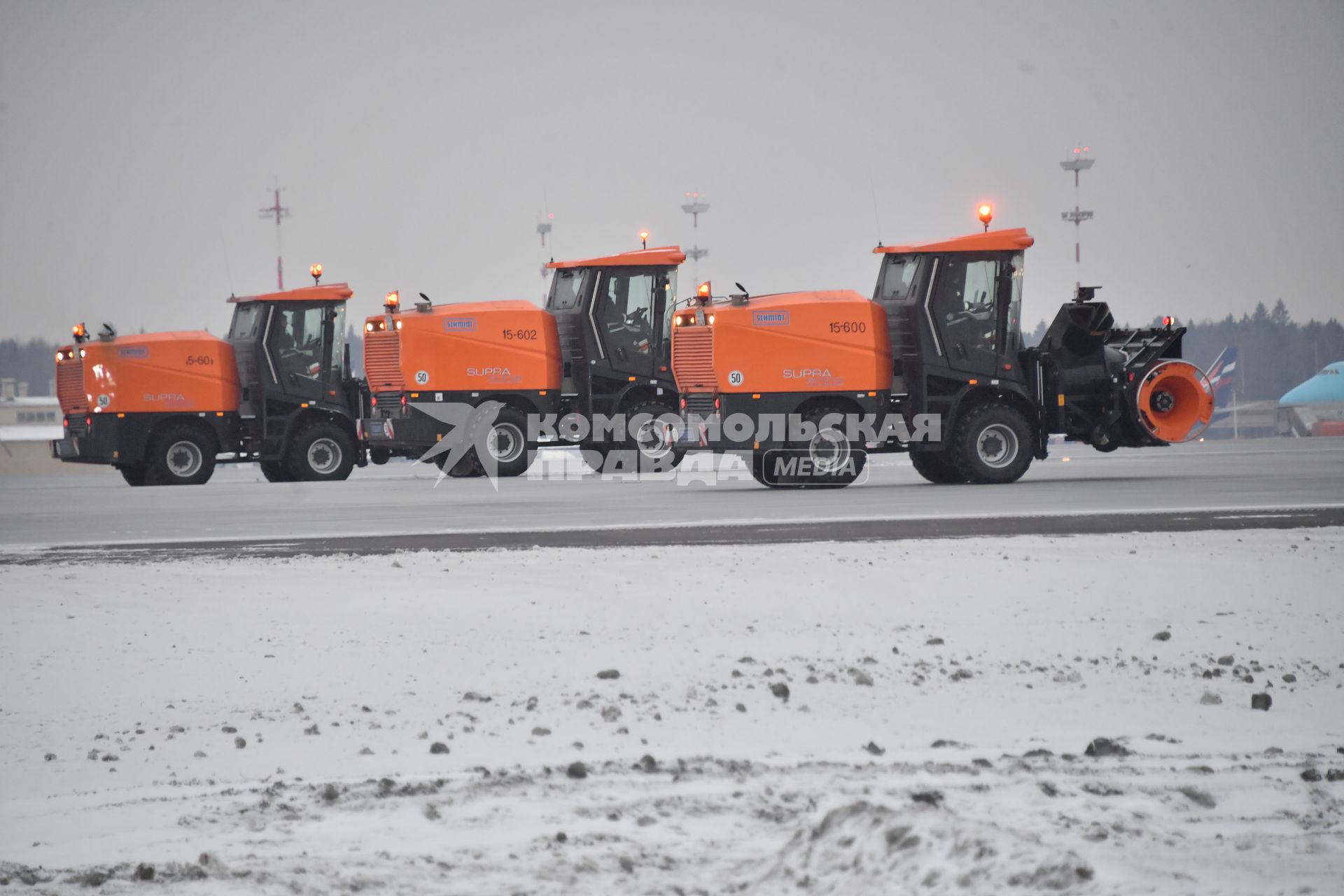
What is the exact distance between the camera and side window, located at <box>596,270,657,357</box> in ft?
81.5

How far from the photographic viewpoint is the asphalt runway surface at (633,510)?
1292 cm

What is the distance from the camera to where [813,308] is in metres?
19.4

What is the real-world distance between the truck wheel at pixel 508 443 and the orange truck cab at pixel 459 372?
12mm

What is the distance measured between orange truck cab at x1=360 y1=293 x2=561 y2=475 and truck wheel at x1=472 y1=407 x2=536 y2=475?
12 millimetres

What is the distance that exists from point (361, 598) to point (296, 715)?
296 centimetres

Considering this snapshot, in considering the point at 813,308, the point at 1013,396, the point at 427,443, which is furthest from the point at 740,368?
the point at 427,443

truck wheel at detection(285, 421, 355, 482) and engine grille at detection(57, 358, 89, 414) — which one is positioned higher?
engine grille at detection(57, 358, 89, 414)

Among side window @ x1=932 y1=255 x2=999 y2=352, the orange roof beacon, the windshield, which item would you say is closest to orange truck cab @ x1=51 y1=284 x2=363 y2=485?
the orange roof beacon

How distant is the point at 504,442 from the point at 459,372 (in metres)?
1.42

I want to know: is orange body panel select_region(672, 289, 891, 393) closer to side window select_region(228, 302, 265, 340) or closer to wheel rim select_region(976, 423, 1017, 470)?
wheel rim select_region(976, 423, 1017, 470)

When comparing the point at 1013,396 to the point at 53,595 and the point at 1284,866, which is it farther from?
the point at 1284,866

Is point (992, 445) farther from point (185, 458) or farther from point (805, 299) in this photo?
point (185, 458)

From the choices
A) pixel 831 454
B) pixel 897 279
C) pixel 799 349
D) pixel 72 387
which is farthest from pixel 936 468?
pixel 72 387

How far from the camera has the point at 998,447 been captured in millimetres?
19609
